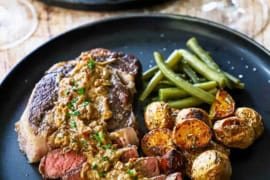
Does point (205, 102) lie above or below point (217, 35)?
below

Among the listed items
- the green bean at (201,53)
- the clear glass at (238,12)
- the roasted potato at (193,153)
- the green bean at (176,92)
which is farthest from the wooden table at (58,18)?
the roasted potato at (193,153)

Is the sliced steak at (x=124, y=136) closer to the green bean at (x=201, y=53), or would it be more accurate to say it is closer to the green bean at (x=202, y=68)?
the green bean at (x=202, y=68)

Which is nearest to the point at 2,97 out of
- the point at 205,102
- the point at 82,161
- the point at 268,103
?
the point at 82,161

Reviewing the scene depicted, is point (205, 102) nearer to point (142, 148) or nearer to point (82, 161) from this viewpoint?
point (142, 148)

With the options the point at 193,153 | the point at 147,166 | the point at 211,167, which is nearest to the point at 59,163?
the point at 147,166

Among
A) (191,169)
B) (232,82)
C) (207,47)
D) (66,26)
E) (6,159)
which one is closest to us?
(191,169)

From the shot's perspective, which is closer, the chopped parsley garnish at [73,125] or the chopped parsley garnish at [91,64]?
the chopped parsley garnish at [73,125]

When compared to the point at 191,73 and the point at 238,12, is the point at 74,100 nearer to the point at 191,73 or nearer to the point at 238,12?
the point at 191,73
